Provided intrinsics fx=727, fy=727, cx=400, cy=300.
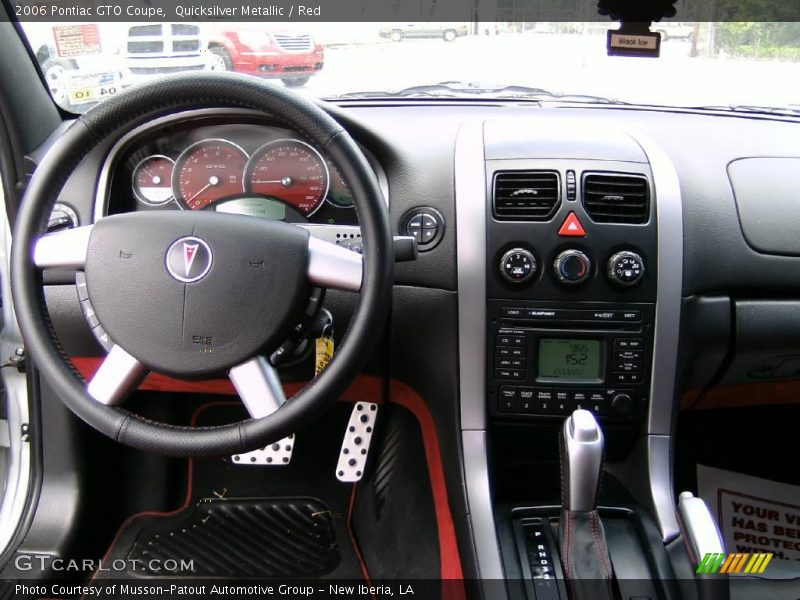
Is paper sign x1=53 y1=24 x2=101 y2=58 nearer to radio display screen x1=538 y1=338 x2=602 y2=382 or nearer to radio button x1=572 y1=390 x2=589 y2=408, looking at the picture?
radio display screen x1=538 y1=338 x2=602 y2=382

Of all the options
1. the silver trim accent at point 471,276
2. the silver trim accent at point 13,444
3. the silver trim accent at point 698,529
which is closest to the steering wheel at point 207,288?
the silver trim accent at point 471,276

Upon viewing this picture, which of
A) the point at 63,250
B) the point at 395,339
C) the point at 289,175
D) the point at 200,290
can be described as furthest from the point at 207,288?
the point at 395,339

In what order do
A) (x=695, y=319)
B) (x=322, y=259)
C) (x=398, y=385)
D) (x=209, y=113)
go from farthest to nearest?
(x=398, y=385), (x=695, y=319), (x=209, y=113), (x=322, y=259)

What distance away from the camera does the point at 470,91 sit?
6.93 ft

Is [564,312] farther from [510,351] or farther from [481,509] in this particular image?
[481,509]

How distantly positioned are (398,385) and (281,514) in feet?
1.98

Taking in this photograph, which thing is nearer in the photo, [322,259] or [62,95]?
[322,259]

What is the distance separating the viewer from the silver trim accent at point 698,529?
5.05 ft

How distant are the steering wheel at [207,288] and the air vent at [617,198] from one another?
63 cm

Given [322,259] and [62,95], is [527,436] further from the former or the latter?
[62,95]

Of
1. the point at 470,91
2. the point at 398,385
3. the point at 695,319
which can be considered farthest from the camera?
the point at 470,91

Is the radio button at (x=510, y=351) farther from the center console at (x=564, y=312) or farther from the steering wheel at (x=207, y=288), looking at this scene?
the steering wheel at (x=207, y=288)

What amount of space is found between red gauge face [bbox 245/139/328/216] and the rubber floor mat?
987 millimetres

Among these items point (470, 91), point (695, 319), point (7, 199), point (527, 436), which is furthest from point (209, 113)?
point (695, 319)
